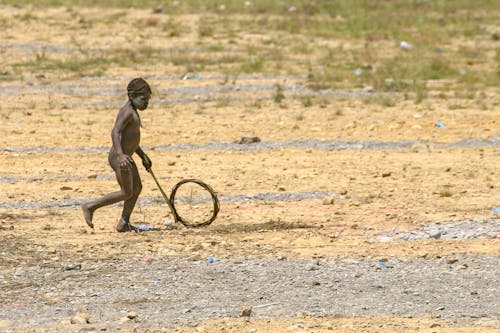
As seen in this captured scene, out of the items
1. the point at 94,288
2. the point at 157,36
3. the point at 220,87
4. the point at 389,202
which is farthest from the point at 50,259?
the point at 157,36

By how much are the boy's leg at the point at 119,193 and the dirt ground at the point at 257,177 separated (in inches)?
6.1

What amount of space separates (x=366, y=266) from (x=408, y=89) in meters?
9.79

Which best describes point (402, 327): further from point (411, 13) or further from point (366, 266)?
point (411, 13)

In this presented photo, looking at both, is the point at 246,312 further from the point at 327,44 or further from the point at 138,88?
the point at 327,44

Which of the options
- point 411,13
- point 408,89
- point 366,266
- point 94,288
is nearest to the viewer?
point 94,288

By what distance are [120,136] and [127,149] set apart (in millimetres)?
164

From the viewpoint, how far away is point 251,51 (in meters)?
21.7

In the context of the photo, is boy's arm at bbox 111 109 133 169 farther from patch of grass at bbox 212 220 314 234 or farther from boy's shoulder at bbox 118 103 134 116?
patch of grass at bbox 212 220 314 234

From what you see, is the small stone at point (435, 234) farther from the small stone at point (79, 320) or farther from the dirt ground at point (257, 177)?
the small stone at point (79, 320)

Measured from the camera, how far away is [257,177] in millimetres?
11789

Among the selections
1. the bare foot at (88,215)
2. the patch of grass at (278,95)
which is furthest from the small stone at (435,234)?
the patch of grass at (278,95)

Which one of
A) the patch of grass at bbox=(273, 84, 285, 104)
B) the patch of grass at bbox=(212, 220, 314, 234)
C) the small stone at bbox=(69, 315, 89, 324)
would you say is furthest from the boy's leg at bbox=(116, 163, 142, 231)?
the patch of grass at bbox=(273, 84, 285, 104)

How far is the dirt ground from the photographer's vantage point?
8.38 m

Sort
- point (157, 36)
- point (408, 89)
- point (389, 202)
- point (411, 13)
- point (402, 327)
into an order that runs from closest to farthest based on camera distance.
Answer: point (402, 327) → point (389, 202) → point (408, 89) → point (157, 36) → point (411, 13)
